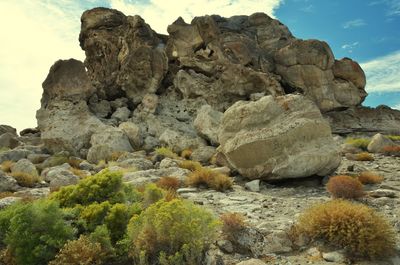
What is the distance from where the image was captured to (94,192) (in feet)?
29.5

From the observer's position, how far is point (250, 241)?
749 centimetres

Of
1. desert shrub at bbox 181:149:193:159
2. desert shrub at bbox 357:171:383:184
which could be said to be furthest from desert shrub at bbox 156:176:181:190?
desert shrub at bbox 181:149:193:159

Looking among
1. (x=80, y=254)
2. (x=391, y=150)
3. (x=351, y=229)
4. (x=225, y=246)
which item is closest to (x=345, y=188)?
(x=351, y=229)

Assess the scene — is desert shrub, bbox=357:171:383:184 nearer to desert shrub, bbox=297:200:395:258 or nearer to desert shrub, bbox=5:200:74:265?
desert shrub, bbox=297:200:395:258

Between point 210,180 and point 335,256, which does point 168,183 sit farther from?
point 335,256

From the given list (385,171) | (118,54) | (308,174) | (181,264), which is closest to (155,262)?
(181,264)

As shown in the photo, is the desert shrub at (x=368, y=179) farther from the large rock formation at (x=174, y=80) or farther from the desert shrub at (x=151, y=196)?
the large rock formation at (x=174, y=80)

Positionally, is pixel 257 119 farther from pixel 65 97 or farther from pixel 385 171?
pixel 65 97

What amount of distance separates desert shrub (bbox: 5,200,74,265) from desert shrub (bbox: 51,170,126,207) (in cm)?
141

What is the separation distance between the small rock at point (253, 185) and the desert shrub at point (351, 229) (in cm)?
585

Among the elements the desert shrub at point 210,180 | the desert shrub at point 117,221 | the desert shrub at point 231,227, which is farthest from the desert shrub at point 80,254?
the desert shrub at point 210,180

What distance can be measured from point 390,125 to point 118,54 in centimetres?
2778

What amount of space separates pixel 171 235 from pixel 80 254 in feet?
5.07

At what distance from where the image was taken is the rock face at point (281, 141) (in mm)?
14398
